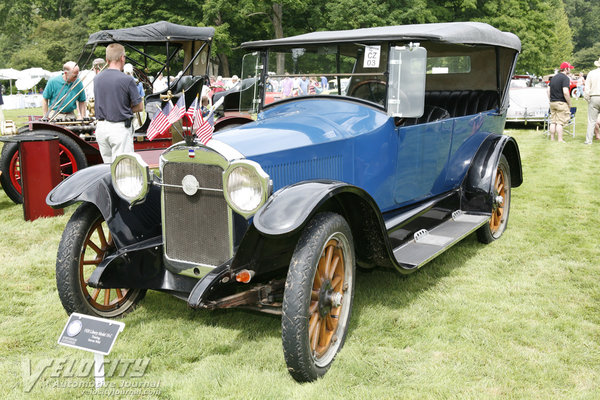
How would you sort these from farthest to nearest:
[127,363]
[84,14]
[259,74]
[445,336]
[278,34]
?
[84,14] → [278,34] → [259,74] → [445,336] → [127,363]

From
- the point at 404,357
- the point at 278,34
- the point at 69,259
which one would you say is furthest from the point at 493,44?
the point at 278,34

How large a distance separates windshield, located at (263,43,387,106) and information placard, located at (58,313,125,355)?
237 centimetres

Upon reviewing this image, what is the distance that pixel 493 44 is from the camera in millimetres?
4871

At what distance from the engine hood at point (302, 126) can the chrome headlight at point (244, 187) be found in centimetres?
23

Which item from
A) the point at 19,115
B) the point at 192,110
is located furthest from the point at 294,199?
the point at 19,115

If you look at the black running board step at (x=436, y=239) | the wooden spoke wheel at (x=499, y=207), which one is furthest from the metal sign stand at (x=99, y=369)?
the wooden spoke wheel at (x=499, y=207)

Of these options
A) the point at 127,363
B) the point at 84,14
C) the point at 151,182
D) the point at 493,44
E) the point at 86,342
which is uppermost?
the point at 84,14

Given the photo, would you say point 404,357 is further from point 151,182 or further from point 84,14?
point 84,14

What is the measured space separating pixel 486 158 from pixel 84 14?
4816cm

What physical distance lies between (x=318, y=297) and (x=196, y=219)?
0.82 meters

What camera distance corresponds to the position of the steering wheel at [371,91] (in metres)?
3.92

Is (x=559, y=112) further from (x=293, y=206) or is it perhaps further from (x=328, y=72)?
(x=293, y=206)

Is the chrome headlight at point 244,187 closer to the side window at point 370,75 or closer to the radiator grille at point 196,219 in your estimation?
the radiator grille at point 196,219

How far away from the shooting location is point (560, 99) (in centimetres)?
1166
